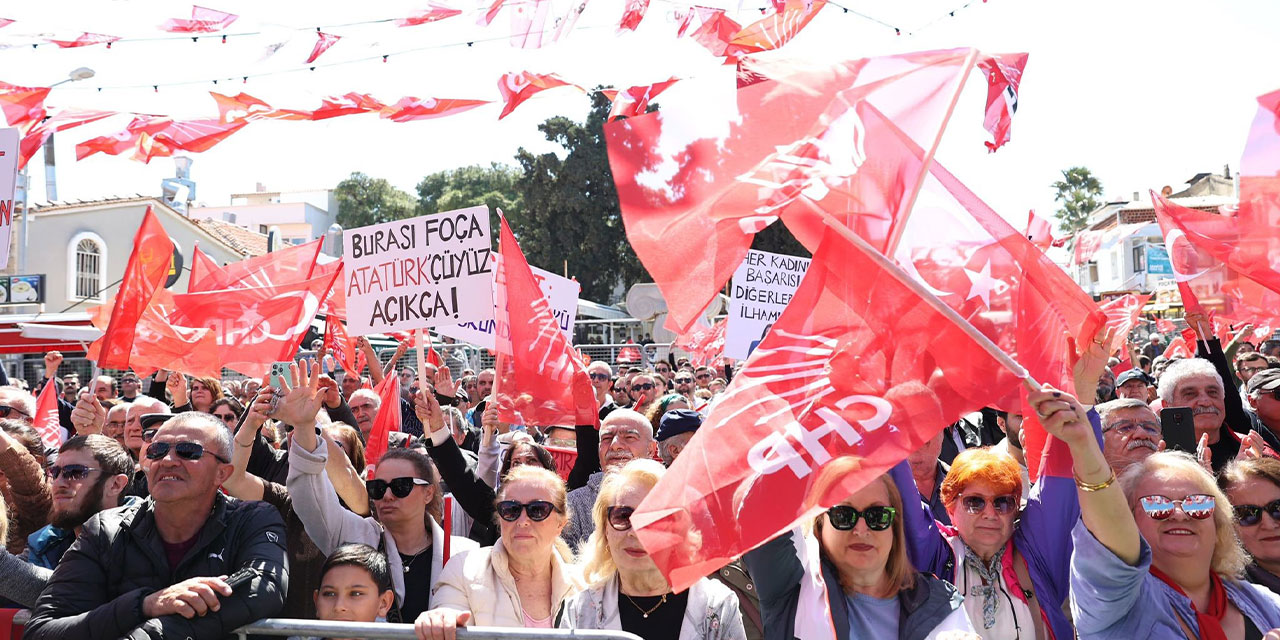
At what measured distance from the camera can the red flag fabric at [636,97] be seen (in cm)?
801

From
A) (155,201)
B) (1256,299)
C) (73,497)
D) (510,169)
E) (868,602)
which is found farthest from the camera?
(510,169)

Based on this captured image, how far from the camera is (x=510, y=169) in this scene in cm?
5631

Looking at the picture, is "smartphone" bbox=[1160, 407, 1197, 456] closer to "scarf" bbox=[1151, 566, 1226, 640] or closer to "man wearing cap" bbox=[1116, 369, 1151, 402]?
"scarf" bbox=[1151, 566, 1226, 640]

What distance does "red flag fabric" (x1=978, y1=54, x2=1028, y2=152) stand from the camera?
7.08 m

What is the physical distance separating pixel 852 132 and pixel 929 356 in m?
0.70

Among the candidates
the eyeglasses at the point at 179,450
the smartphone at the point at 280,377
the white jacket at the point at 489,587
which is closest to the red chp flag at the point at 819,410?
the white jacket at the point at 489,587

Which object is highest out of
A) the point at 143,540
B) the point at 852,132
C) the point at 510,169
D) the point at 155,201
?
the point at 510,169

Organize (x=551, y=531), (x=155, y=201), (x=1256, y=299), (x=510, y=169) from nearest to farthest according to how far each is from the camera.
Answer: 1. (x=551, y=531)
2. (x=1256, y=299)
3. (x=155, y=201)
4. (x=510, y=169)

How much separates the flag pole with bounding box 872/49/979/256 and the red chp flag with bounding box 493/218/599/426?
3.57 m

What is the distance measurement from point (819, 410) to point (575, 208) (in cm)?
3473

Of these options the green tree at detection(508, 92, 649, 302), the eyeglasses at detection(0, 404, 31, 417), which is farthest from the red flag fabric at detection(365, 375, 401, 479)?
the green tree at detection(508, 92, 649, 302)

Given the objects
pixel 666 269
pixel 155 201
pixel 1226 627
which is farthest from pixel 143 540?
pixel 155 201

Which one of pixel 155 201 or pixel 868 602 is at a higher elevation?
pixel 155 201

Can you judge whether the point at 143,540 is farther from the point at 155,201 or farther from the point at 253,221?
the point at 253,221
